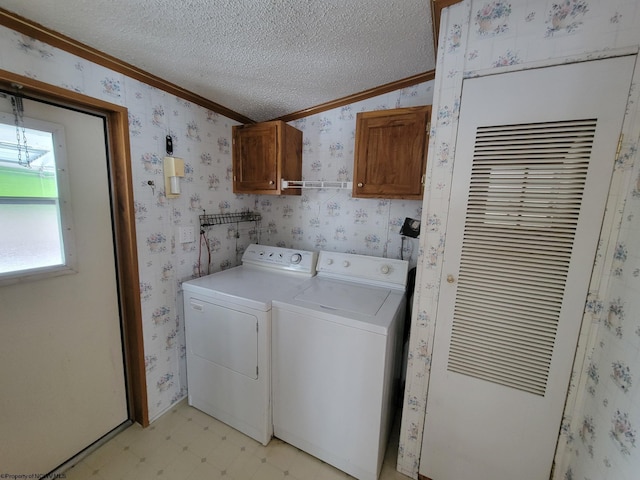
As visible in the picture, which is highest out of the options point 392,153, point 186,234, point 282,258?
point 392,153

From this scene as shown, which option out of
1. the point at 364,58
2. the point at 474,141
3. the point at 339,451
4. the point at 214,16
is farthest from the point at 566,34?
the point at 339,451

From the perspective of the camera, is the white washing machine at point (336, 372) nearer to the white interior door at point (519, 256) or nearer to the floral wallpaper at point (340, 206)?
the white interior door at point (519, 256)

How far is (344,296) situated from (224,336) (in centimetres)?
82

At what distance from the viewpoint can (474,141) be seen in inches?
Answer: 46.0

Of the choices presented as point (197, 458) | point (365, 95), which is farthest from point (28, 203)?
point (365, 95)

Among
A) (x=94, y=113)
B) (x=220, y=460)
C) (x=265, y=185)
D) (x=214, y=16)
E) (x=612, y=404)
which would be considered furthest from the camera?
(x=265, y=185)

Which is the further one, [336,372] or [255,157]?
[255,157]

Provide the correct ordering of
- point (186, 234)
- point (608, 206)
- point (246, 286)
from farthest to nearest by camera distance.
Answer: point (186, 234) → point (246, 286) → point (608, 206)

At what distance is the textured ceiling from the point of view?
1066 mm

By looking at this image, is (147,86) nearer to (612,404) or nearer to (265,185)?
(265,185)

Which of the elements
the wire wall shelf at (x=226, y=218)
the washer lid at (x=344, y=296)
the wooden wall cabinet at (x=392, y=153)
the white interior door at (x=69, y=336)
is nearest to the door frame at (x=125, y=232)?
the white interior door at (x=69, y=336)

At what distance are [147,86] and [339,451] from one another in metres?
2.48

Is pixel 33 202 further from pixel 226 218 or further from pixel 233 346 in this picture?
pixel 233 346

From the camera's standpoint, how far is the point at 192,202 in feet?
6.29
